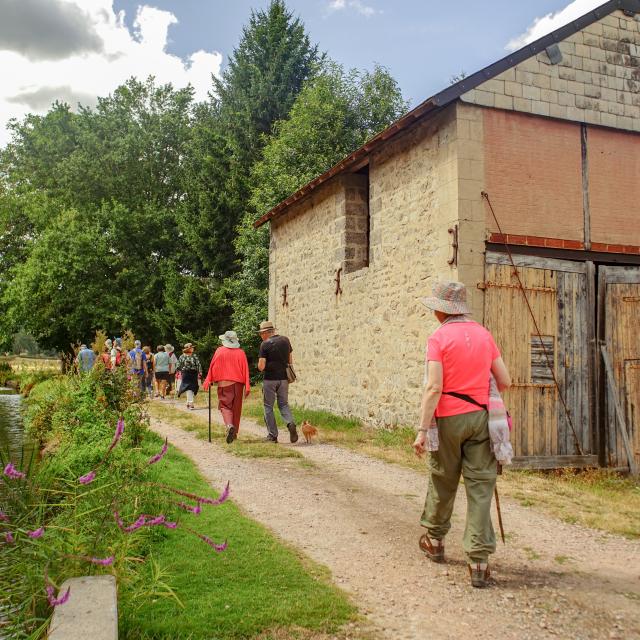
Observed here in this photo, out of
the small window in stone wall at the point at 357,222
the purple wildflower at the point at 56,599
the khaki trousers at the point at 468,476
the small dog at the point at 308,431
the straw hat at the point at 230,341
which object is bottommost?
the small dog at the point at 308,431

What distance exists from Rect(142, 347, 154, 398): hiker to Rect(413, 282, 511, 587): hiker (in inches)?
530

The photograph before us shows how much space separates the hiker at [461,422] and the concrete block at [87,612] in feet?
6.78

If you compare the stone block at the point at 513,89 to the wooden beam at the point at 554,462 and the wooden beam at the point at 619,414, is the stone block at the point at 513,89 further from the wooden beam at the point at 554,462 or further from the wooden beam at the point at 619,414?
the wooden beam at the point at 554,462

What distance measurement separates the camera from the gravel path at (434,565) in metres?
3.54

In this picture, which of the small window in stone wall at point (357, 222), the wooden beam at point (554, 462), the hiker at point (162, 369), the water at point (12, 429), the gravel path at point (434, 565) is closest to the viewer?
the gravel path at point (434, 565)

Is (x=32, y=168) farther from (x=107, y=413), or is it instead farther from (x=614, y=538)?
(x=614, y=538)

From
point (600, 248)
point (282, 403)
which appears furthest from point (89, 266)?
point (600, 248)

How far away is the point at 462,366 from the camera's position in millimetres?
4230

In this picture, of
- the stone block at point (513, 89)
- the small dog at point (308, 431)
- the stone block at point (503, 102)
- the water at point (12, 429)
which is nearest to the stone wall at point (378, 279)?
the stone block at point (503, 102)

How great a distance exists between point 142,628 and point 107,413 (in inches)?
228

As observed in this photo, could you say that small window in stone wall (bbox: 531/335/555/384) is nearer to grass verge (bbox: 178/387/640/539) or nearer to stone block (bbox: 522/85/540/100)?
grass verge (bbox: 178/387/640/539)

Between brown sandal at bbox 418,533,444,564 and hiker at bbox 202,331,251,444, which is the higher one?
hiker at bbox 202,331,251,444

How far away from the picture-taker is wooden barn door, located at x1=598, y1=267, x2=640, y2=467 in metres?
8.88

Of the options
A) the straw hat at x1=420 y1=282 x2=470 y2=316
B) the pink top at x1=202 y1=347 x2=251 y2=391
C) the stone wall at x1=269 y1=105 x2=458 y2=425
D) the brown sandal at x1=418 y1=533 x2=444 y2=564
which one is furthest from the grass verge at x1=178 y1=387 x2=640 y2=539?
the straw hat at x1=420 y1=282 x2=470 y2=316
